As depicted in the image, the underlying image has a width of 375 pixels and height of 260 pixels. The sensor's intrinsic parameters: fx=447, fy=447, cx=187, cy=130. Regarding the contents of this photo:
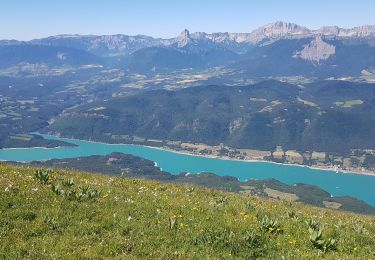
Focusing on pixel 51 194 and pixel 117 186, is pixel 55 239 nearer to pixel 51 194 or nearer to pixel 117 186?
pixel 51 194

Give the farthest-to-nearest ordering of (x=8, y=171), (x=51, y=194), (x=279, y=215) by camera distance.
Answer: (x=8, y=171)
(x=279, y=215)
(x=51, y=194)

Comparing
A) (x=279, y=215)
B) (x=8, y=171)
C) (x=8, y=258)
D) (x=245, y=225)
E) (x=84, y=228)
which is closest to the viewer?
(x=8, y=258)

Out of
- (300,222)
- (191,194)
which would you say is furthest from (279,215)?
(191,194)

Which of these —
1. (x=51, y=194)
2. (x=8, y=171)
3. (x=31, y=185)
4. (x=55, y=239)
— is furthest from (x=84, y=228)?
(x=8, y=171)

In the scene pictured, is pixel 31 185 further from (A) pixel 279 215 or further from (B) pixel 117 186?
(A) pixel 279 215

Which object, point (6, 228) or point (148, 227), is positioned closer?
point (6, 228)

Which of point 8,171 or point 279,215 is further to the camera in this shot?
point 8,171
